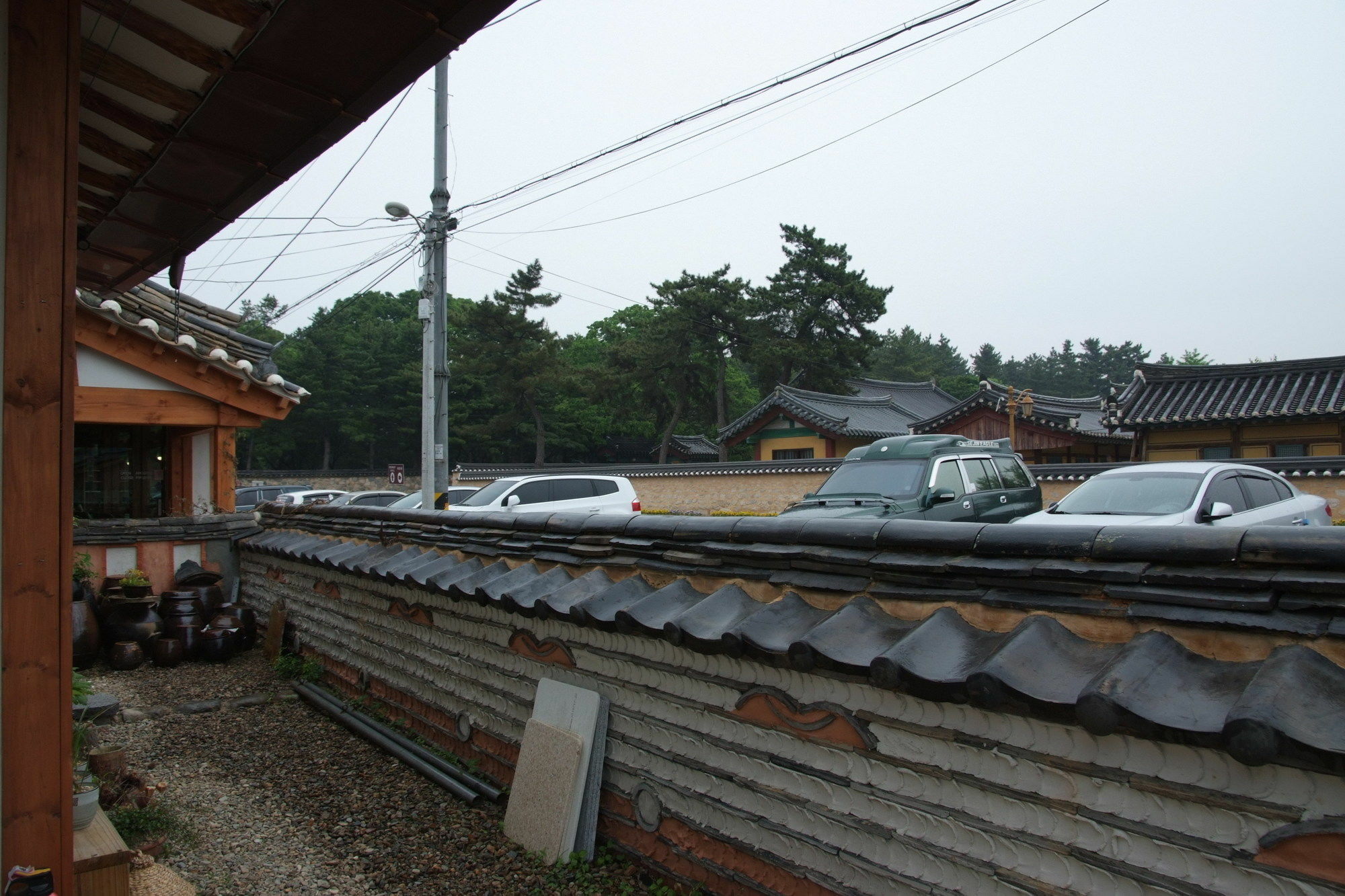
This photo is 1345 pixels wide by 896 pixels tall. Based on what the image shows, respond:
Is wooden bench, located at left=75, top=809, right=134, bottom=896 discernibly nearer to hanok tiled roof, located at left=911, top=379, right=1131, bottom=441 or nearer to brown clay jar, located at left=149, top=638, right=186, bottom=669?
brown clay jar, located at left=149, top=638, right=186, bottom=669

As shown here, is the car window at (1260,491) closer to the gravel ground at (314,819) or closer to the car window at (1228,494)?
the car window at (1228,494)

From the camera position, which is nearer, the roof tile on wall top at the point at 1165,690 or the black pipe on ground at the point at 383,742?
the roof tile on wall top at the point at 1165,690

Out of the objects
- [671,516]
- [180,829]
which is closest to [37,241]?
[671,516]

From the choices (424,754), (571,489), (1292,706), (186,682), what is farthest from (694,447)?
(1292,706)

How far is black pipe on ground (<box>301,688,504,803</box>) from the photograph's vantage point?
476cm

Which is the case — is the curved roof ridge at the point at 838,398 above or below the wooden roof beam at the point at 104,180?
above

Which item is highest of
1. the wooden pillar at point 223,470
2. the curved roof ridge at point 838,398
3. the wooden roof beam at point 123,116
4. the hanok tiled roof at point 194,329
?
the curved roof ridge at point 838,398

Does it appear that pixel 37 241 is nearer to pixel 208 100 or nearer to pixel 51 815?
pixel 208 100

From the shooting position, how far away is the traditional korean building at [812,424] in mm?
31016

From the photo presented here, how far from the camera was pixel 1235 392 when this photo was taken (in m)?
20.0

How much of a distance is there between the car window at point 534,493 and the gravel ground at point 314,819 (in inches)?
320

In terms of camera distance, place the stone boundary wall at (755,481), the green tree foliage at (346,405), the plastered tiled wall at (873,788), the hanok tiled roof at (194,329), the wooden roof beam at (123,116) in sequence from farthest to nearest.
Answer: the green tree foliage at (346,405) < the stone boundary wall at (755,481) < the hanok tiled roof at (194,329) < the wooden roof beam at (123,116) < the plastered tiled wall at (873,788)

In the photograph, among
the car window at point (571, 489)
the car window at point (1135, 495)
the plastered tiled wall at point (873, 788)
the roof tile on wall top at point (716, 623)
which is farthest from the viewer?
the car window at point (571, 489)

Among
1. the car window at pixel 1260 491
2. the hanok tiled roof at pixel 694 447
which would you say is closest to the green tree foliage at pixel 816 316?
the hanok tiled roof at pixel 694 447
